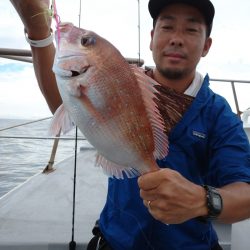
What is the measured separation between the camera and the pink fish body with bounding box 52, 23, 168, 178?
1.12 metres

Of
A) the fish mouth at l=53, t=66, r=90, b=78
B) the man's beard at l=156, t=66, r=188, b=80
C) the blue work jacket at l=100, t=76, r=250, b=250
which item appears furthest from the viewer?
the man's beard at l=156, t=66, r=188, b=80

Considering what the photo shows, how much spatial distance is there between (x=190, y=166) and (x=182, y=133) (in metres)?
0.17

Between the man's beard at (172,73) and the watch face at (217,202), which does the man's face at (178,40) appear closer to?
the man's beard at (172,73)

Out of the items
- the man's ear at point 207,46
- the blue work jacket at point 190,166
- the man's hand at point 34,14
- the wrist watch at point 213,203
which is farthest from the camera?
the man's ear at point 207,46

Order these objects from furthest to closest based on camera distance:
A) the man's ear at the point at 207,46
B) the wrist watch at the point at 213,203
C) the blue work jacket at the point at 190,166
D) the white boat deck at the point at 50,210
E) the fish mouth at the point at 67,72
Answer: the white boat deck at the point at 50,210 < the man's ear at the point at 207,46 < the blue work jacket at the point at 190,166 < the wrist watch at the point at 213,203 < the fish mouth at the point at 67,72

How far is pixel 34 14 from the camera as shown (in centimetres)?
A: 150

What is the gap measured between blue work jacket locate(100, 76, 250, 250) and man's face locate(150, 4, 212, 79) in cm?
17

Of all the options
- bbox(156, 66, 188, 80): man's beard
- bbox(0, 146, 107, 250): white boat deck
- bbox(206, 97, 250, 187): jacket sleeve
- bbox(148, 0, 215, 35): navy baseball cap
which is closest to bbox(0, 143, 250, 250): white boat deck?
bbox(0, 146, 107, 250): white boat deck

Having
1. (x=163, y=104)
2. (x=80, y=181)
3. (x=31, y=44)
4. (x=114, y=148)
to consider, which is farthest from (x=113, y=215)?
(x=80, y=181)

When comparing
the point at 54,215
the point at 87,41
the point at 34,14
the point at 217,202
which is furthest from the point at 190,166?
the point at 54,215

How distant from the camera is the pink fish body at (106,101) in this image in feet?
3.69

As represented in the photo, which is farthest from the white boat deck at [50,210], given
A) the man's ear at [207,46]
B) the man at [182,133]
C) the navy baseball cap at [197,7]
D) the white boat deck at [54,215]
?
the navy baseball cap at [197,7]

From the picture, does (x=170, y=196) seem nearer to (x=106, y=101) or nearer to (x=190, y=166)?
(x=106, y=101)

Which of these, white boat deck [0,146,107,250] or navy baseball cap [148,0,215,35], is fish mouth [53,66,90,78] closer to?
navy baseball cap [148,0,215,35]
